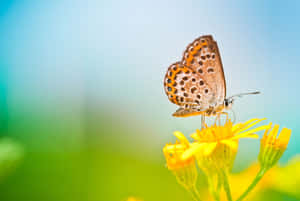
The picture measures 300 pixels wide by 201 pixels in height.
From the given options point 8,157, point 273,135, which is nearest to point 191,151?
point 273,135

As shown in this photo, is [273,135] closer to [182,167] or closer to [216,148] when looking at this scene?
[216,148]

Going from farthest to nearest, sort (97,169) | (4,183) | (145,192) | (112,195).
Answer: (97,169) < (112,195) < (145,192) < (4,183)

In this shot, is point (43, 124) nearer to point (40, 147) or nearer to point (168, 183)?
point (40, 147)

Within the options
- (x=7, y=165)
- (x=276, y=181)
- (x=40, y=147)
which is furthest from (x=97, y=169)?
(x=276, y=181)

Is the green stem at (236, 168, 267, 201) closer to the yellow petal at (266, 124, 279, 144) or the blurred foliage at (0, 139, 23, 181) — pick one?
the yellow petal at (266, 124, 279, 144)

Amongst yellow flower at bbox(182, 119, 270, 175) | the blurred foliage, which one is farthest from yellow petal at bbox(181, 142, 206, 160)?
the blurred foliage

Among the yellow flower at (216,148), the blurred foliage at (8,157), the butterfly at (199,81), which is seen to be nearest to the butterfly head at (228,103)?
the butterfly at (199,81)
